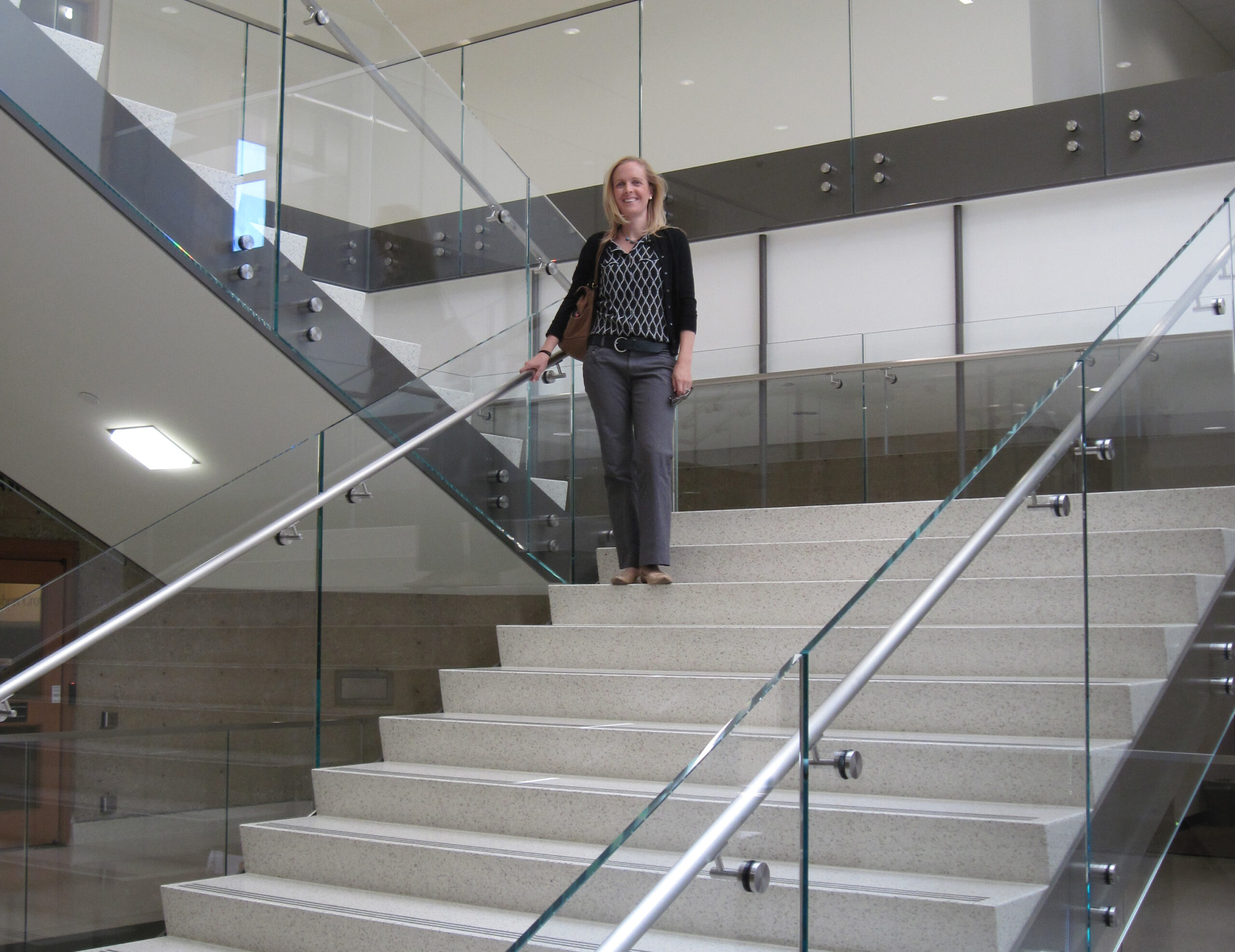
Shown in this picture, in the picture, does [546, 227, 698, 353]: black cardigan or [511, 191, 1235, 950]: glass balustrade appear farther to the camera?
[546, 227, 698, 353]: black cardigan

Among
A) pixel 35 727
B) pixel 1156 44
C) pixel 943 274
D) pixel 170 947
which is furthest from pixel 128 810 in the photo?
pixel 1156 44

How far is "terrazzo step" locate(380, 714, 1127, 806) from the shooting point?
2.08 metres

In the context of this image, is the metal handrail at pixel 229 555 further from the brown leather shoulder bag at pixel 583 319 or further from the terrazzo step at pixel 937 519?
the terrazzo step at pixel 937 519

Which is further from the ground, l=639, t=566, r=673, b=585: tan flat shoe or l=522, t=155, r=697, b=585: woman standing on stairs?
l=522, t=155, r=697, b=585: woman standing on stairs

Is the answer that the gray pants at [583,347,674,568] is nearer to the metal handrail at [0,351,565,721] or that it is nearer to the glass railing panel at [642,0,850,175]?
the metal handrail at [0,351,565,721]

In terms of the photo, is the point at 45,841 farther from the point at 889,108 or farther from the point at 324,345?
the point at 889,108

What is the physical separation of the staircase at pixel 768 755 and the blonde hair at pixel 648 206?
1.14 m

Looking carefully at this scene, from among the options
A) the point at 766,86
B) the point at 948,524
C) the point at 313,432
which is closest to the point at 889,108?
the point at 766,86

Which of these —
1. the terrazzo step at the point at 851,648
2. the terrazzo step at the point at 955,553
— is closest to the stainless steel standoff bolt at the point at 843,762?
the terrazzo step at the point at 851,648

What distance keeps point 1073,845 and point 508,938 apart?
1200 mm

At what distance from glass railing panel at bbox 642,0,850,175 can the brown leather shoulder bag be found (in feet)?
11.1

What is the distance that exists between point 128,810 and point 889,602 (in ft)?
8.40

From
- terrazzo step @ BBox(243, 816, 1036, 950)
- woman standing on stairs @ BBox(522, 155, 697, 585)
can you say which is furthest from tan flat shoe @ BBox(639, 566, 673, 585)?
terrazzo step @ BBox(243, 816, 1036, 950)

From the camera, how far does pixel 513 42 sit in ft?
26.2
